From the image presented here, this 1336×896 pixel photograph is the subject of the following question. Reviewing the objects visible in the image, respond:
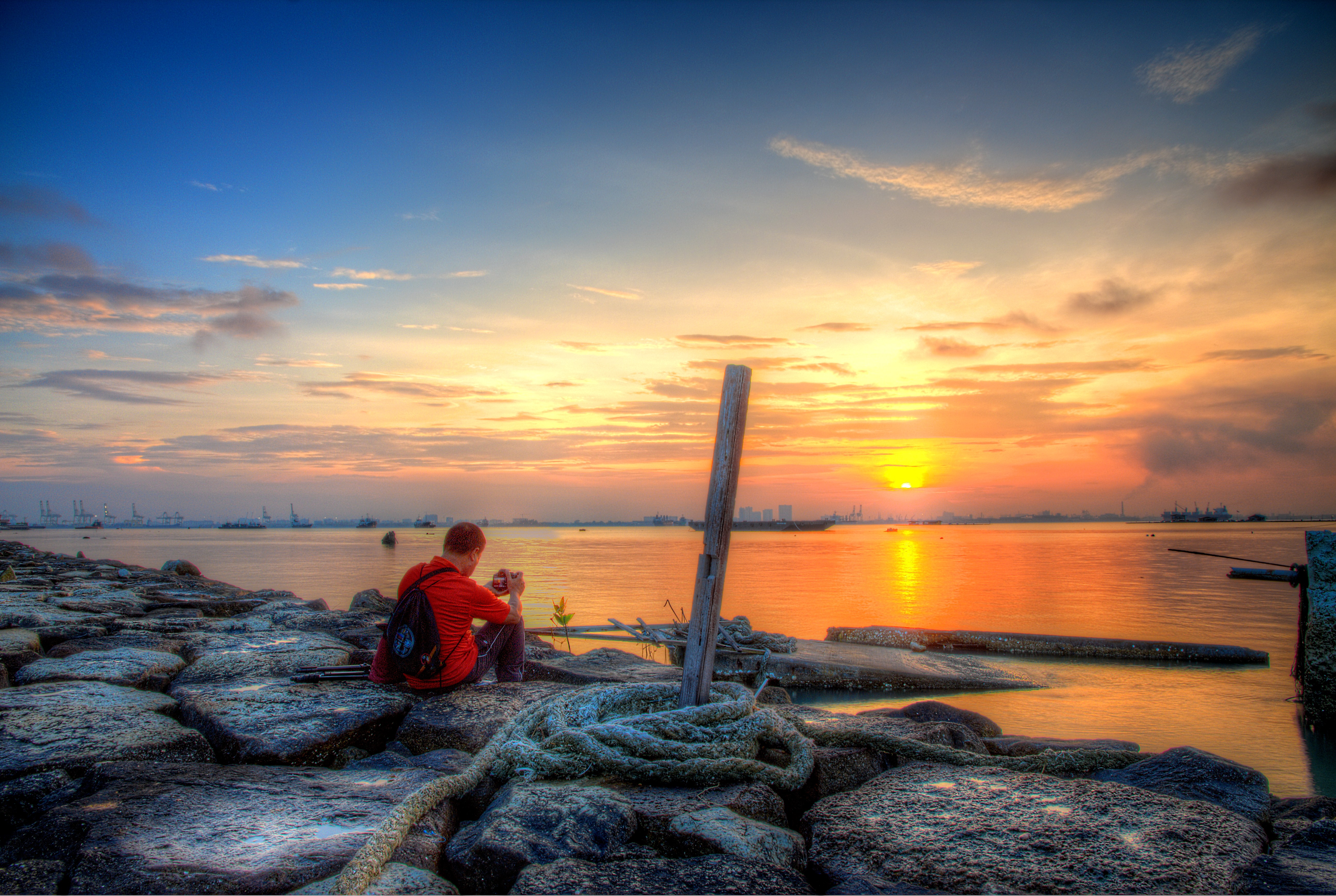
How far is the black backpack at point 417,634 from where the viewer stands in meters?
4.88

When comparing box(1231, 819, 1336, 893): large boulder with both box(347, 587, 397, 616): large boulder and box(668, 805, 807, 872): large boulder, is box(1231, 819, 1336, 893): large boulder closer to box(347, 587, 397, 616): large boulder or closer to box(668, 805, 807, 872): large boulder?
box(668, 805, 807, 872): large boulder

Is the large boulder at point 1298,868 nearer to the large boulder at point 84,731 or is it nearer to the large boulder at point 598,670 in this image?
the large boulder at point 598,670

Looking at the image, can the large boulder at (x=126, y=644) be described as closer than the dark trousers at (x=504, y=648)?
No

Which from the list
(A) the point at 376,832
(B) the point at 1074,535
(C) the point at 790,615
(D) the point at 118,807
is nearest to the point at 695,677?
(A) the point at 376,832

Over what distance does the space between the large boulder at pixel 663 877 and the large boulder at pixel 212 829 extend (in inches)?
25.7

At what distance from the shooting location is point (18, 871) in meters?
2.76

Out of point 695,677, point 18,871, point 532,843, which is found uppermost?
point 695,677

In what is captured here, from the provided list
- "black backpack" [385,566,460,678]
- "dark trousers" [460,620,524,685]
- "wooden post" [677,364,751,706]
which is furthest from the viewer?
"dark trousers" [460,620,524,685]

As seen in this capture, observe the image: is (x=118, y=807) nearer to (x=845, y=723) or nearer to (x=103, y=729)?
(x=103, y=729)

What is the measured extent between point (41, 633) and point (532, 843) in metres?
7.96

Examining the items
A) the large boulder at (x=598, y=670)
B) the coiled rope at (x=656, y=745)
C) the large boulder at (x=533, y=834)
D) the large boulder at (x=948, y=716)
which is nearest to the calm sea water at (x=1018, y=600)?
the large boulder at (x=948, y=716)

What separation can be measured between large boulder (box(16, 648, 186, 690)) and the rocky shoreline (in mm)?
62

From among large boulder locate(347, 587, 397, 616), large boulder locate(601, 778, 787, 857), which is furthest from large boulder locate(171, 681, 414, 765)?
large boulder locate(347, 587, 397, 616)

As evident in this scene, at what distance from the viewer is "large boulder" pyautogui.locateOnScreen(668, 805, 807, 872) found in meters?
2.94
